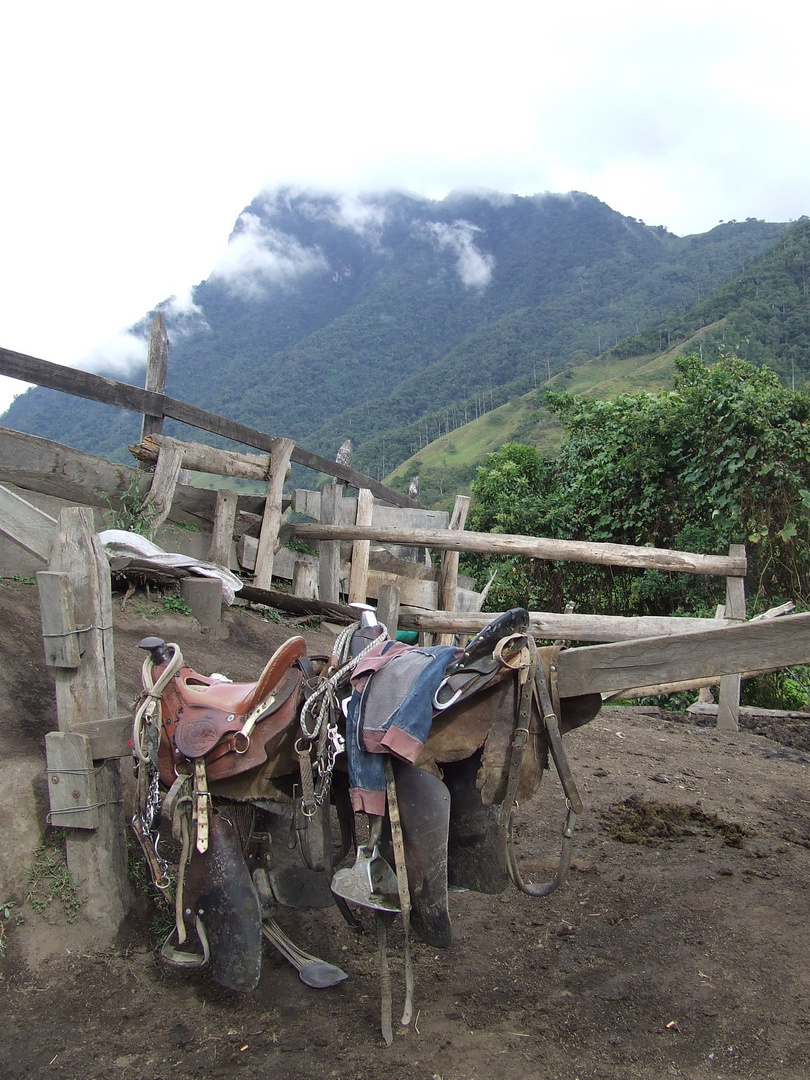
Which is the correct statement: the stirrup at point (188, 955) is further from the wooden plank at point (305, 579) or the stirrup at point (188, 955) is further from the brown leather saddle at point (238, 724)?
the wooden plank at point (305, 579)

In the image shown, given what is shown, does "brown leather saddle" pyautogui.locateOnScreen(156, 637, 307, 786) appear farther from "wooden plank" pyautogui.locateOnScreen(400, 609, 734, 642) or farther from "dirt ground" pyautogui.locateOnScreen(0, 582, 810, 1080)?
"wooden plank" pyautogui.locateOnScreen(400, 609, 734, 642)

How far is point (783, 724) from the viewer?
5.61 m

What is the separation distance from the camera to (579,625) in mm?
4250

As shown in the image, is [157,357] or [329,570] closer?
[157,357]

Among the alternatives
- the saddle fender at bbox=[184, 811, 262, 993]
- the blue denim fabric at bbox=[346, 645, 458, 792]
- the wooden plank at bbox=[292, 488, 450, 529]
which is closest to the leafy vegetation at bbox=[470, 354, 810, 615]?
the wooden plank at bbox=[292, 488, 450, 529]

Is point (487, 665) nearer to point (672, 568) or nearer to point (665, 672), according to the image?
point (665, 672)

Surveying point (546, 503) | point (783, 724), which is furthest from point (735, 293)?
point (783, 724)

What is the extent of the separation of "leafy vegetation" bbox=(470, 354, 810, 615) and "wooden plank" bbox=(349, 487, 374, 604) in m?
2.83

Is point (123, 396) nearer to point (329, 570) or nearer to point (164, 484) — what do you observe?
point (164, 484)

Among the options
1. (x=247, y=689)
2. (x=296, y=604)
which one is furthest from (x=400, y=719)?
(x=296, y=604)

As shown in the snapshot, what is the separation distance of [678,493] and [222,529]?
4.78 metres

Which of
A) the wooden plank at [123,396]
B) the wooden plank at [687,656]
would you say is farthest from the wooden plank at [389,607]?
the wooden plank at [687,656]

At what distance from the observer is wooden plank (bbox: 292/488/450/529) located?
6.42m

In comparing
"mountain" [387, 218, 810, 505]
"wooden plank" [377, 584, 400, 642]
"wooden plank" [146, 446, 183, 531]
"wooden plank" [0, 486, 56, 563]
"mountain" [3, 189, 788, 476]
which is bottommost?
"wooden plank" [377, 584, 400, 642]
